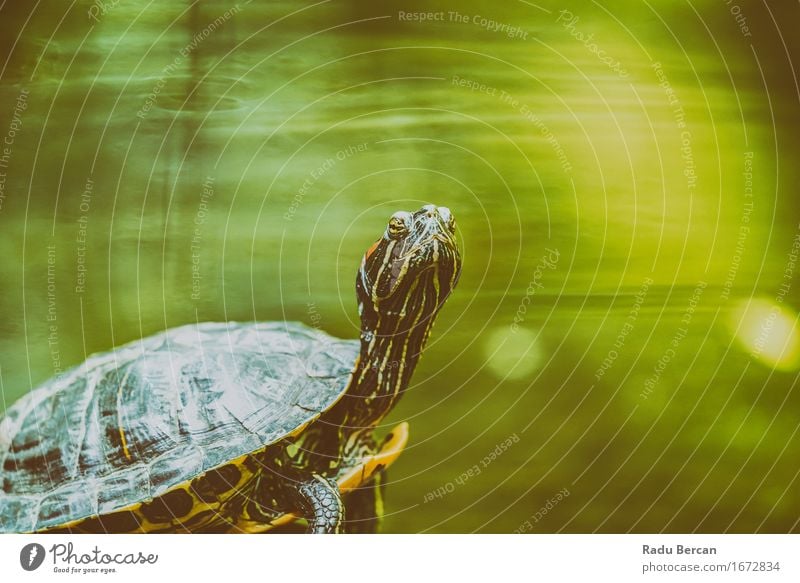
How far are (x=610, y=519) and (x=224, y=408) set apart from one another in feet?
2.37

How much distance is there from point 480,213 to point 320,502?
→ 58 cm

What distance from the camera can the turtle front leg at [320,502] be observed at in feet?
3.90

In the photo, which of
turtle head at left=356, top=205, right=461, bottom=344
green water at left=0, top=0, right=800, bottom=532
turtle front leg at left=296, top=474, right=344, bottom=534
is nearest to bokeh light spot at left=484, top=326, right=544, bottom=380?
green water at left=0, top=0, right=800, bottom=532

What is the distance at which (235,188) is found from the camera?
1259mm

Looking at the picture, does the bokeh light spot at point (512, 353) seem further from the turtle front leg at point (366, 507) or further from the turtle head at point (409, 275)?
the turtle front leg at point (366, 507)

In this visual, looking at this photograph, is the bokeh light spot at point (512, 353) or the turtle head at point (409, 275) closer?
the turtle head at point (409, 275)

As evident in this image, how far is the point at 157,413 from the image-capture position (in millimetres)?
1171

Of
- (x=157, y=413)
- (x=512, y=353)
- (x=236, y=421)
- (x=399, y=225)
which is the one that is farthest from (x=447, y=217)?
(x=157, y=413)

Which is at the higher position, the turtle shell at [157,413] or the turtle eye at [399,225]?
the turtle eye at [399,225]

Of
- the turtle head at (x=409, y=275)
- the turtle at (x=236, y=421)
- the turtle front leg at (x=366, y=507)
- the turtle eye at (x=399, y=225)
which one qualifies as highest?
the turtle eye at (x=399, y=225)

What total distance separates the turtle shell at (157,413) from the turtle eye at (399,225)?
0.72 feet

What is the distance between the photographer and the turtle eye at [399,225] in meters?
1.14

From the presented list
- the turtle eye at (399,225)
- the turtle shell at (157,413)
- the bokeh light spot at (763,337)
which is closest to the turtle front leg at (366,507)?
the turtle shell at (157,413)
